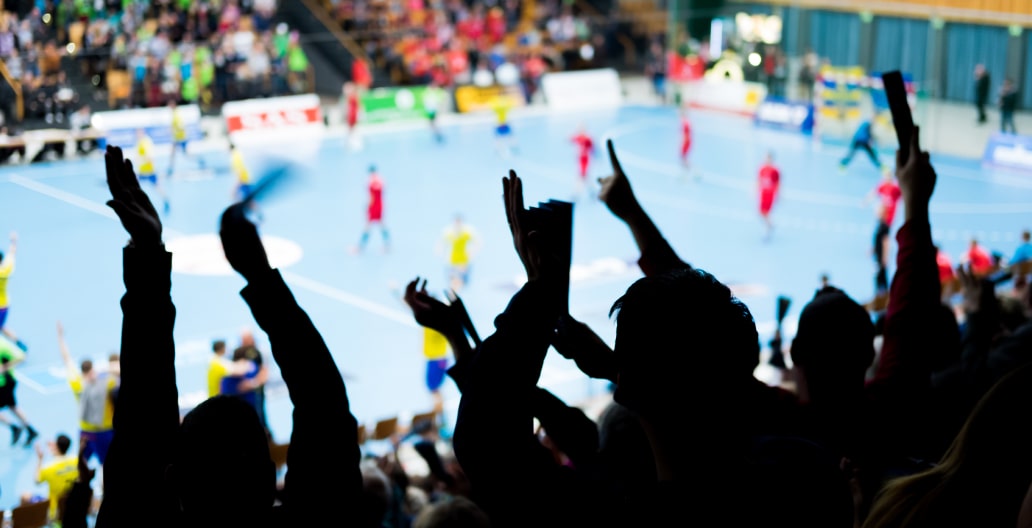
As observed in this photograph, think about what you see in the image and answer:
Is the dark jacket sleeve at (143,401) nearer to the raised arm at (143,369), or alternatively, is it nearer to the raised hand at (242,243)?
the raised arm at (143,369)

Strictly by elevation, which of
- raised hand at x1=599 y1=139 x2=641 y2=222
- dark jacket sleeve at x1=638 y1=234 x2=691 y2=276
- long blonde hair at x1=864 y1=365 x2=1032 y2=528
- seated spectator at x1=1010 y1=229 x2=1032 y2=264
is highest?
raised hand at x1=599 y1=139 x2=641 y2=222

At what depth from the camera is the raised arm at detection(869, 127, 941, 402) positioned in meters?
3.39

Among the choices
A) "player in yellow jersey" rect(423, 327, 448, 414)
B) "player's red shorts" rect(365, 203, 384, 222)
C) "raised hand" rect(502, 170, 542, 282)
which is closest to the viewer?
"raised hand" rect(502, 170, 542, 282)

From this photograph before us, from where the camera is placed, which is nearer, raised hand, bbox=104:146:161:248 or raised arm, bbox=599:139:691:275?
raised hand, bbox=104:146:161:248

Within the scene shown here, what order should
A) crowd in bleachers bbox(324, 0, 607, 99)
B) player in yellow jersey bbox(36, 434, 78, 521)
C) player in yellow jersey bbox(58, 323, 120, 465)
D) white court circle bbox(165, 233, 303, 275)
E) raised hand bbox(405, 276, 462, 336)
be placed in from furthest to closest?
crowd in bleachers bbox(324, 0, 607, 99)
white court circle bbox(165, 233, 303, 275)
player in yellow jersey bbox(58, 323, 120, 465)
player in yellow jersey bbox(36, 434, 78, 521)
raised hand bbox(405, 276, 462, 336)

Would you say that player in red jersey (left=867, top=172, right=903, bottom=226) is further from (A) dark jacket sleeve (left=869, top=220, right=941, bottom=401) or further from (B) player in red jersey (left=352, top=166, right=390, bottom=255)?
(A) dark jacket sleeve (left=869, top=220, right=941, bottom=401)

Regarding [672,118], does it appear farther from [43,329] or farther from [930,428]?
[930,428]

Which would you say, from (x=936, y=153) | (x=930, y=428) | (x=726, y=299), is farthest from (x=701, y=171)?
(x=726, y=299)

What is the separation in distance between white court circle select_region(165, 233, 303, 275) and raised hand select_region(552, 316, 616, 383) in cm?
1737

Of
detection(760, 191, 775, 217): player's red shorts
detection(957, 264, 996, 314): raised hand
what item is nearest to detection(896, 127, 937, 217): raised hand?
detection(957, 264, 996, 314): raised hand

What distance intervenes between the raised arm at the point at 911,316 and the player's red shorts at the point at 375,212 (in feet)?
56.1

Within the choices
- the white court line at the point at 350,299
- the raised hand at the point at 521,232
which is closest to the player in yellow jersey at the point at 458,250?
the white court line at the point at 350,299

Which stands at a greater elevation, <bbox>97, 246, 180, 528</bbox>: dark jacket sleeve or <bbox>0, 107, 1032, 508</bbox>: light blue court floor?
<bbox>97, 246, 180, 528</bbox>: dark jacket sleeve

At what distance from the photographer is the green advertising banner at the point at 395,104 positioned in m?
33.8
